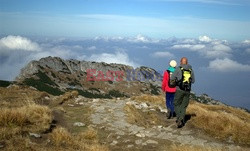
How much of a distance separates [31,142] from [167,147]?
518 cm

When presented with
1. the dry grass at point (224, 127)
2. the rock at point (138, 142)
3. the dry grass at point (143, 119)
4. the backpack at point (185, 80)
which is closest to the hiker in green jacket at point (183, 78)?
the backpack at point (185, 80)

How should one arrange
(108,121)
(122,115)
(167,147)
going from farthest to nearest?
(122,115), (108,121), (167,147)

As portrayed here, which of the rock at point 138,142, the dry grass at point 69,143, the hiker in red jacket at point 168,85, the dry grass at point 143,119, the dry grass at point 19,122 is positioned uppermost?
the hiker in red jacket at point 168,85

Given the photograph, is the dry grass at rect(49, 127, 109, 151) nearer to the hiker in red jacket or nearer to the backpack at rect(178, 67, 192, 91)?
the backpack at rect(178, 67, 192, 91)

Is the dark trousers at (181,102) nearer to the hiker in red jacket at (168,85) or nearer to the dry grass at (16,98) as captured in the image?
the hiker in red jacket at (168,85)

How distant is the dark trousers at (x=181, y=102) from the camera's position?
13.7 meters

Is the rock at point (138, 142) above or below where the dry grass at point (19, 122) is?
below

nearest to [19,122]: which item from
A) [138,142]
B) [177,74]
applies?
[138,142]

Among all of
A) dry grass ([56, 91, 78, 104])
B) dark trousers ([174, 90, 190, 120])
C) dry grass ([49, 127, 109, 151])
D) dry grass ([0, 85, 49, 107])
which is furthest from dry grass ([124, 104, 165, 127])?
dry grass ([56, 91, 78, 104])

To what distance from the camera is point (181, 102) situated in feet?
46.3

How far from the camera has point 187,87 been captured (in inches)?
533

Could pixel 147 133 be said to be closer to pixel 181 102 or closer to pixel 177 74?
pixel 181 102

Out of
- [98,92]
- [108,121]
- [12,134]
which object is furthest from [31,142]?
[98,92]

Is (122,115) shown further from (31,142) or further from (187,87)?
(31,142)
